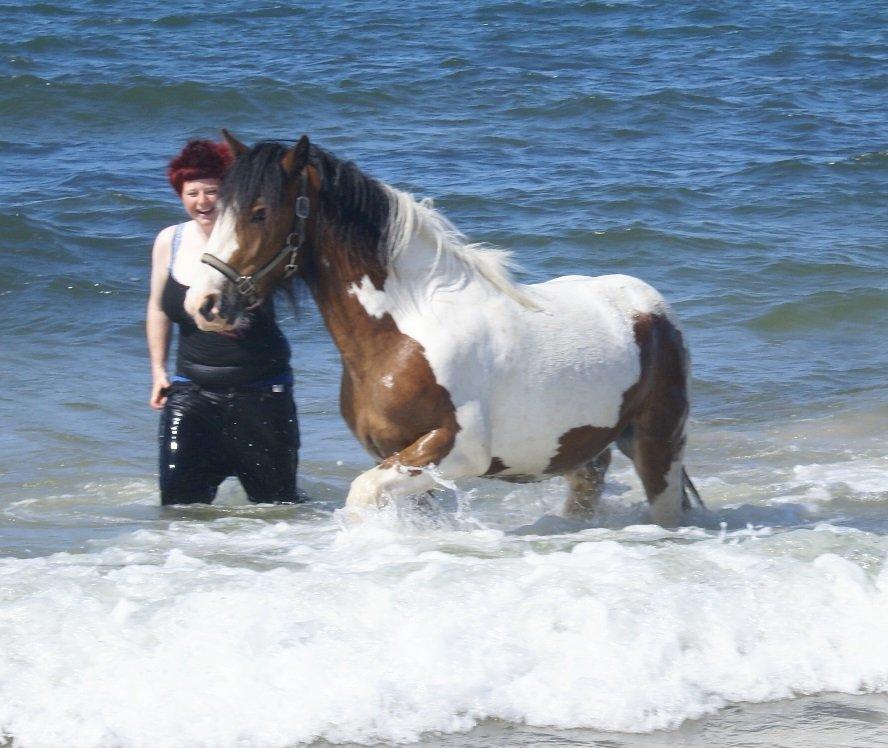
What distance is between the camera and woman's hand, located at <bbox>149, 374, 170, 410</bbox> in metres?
5.77

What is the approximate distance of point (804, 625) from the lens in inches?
185

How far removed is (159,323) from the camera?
229 inches

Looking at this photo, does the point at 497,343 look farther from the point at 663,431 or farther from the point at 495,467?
the point at 663,431

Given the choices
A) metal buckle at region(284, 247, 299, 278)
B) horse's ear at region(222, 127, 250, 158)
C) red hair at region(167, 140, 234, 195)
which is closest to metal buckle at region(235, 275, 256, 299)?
metal buckle at region(284, 247, 299, 278)

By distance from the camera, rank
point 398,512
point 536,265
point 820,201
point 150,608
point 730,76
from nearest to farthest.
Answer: point 150,608 → point 398,512 → point 536,265 → point 820,201 → point 730,76

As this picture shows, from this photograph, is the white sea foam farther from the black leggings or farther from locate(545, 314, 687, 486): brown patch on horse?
the black leggings

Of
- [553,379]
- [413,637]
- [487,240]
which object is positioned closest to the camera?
[413,637]

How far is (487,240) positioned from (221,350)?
6426 mm

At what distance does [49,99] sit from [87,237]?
5.12 metres

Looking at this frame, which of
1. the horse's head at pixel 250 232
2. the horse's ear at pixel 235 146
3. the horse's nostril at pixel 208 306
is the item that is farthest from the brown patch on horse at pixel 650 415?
the horse's ear at pixel 235 146

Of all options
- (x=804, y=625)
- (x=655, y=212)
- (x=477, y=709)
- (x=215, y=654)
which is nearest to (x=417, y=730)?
(x=477, y=709)

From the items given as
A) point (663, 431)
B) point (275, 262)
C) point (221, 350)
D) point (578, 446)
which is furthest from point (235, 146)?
point (663, 431)

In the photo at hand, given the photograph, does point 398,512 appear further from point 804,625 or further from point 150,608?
point 804,625

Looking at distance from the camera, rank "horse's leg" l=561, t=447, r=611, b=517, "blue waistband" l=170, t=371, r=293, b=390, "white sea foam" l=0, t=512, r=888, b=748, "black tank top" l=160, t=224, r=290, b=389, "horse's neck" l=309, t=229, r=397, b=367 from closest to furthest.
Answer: "white sea foam" l=0, t=512, r=888, b=748 → "horse's neck" l=309, t=229, r=397, b=367 → "black tank top" l=160, t=224, r=290, b=389 → "blue waistband" l=170, t=371, r=293, b=390 → "horse's leg" l=561, t=447, r=611, b=517
